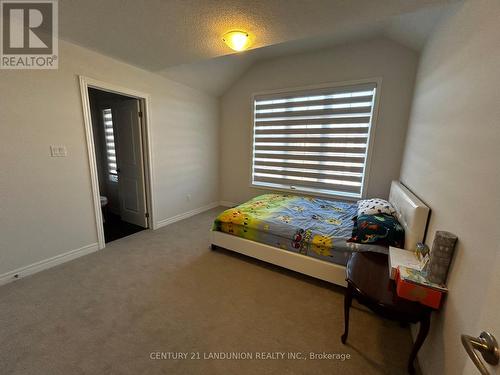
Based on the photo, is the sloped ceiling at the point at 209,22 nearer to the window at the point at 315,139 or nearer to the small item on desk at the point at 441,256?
the window at the point at 315,139

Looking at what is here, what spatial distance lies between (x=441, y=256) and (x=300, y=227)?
4.18ft

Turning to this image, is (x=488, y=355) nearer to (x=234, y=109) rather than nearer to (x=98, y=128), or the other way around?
(x=234, y=109)

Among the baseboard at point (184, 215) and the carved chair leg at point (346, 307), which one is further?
the baseboard at point (184, 215)

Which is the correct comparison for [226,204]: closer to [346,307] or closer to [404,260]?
[346,307]

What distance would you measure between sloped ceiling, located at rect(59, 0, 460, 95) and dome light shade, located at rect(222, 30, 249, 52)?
5 cm

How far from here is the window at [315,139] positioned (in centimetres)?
331

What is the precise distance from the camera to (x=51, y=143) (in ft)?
7.40

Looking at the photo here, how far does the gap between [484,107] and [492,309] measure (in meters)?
1.04

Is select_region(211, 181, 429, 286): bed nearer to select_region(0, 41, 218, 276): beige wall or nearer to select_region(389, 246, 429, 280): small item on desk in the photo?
select_region(389, 246, 429, 280): small item on desk

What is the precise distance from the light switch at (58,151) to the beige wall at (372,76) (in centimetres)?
295

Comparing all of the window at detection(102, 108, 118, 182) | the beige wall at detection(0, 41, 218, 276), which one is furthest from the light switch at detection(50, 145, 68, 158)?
the window at detection(102, 108, 118, 182)

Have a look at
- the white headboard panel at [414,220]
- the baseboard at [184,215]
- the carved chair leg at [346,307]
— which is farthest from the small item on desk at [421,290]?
the baseboard at [184,215]

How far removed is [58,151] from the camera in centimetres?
232

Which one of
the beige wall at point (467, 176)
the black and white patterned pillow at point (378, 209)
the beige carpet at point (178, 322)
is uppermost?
the beige wall at point (467, 176)
